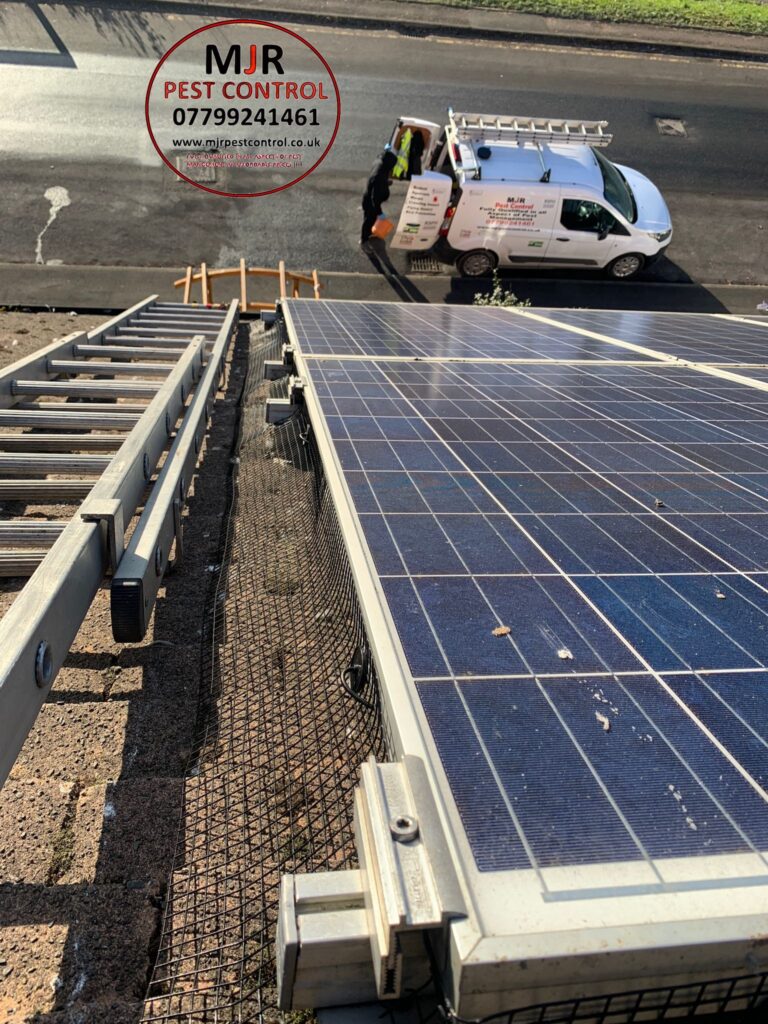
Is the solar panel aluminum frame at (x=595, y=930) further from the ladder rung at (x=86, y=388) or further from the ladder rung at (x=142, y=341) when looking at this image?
the ladder rung at (x=142, y=341)

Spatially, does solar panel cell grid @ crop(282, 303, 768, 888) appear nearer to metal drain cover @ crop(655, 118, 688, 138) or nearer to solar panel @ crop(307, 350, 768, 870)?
solar panel @ crop(307, 350, 768, 870)

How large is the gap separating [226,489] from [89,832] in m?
4.09

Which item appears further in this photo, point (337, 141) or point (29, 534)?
point (337, 141)

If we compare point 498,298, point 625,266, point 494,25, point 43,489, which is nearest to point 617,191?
point 625,266

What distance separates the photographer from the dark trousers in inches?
590

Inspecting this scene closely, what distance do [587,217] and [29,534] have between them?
14209 millimetres

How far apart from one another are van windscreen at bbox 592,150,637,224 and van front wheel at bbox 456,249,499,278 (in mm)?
2838

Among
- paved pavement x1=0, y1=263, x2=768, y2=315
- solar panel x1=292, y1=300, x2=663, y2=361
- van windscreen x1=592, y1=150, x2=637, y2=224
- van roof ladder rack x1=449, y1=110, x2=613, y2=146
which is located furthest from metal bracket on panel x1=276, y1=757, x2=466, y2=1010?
van windscreen x1=592, y1=150, x2=637, y2=224

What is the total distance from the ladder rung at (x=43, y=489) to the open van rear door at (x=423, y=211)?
11.8 metres

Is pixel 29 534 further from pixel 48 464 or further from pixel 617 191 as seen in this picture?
pixel 617 191

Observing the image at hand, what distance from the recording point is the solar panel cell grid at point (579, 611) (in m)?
1.79

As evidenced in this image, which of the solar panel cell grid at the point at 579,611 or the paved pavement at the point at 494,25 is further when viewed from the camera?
the paved pavement at the point at 494,25

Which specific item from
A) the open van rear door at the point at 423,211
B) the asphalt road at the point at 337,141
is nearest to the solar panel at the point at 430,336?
the open van rear door at the point at 423,211

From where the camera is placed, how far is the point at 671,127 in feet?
67.6
